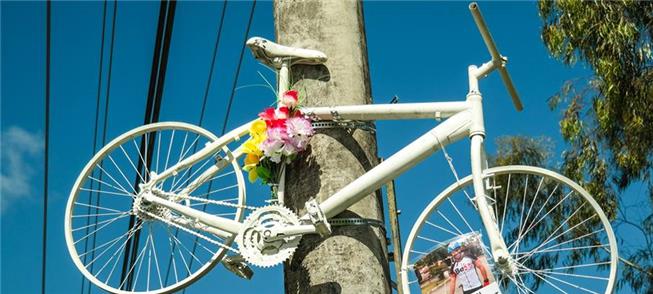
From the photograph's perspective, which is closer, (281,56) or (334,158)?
(334,158)

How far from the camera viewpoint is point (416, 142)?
14.3 ft

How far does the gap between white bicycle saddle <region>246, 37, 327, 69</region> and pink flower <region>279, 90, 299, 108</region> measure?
0.50ft

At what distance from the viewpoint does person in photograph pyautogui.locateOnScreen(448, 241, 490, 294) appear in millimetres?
4102

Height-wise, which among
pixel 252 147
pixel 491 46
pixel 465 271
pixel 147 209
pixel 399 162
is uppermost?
pixel 491 46

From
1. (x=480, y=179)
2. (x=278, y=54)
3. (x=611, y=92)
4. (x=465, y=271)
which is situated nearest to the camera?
(x=465, y=271)

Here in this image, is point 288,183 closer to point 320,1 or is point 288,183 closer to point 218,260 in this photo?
point 218,260

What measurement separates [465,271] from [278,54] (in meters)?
1.24

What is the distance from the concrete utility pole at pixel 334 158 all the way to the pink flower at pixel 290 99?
0.06 meters

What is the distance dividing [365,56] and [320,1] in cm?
31

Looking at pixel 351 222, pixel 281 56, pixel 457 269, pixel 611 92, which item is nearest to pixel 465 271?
pixel 457 269

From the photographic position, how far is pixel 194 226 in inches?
184

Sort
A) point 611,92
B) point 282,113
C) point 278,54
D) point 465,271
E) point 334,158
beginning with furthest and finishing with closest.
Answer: point 611,92 < point 278,54 < point 282,113 < point 334,158 < point 465,271

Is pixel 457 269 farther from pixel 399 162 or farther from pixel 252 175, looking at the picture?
pixel 252 175

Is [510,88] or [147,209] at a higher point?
[510,88]
